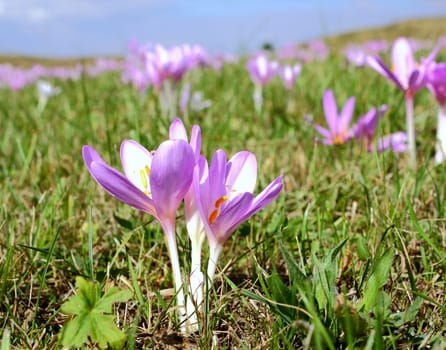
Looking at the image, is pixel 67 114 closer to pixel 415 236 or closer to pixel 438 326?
pixel 415 236

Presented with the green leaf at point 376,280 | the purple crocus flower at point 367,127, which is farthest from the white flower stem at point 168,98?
the green leaf at point 376,280

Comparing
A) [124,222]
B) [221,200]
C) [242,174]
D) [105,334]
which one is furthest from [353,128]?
[105,334]

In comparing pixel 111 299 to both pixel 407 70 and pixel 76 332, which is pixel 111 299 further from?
pixel 407 70

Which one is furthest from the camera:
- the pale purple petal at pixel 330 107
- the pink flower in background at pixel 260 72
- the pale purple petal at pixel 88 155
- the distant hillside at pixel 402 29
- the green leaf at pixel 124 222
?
the distant hillside at pixel 402 29

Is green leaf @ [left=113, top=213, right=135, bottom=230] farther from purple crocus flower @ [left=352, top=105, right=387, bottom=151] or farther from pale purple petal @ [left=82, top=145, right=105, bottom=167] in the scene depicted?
purple crocus flower @ [left=352, top=105, right=387, bottom=151]

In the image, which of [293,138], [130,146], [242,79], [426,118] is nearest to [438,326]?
[130,146]

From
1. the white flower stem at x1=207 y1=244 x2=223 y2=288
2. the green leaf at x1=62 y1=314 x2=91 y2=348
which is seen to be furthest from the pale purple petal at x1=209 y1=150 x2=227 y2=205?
the green leaf at x1=62 y1=314 x2=91 y2=348

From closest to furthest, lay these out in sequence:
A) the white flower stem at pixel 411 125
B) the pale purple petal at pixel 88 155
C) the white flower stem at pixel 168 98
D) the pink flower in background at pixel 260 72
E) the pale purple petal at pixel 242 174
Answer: the pale purple petal at pixel 88 155
the pale purple petal at pixel 242 174
the white flower stem at pixel 411 125
the white flower stem at pixel 168 98
the pink flower in background at pixel 260 72

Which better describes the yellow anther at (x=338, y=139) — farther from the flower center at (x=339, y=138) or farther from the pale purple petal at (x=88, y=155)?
the pale purple petal at (x=88, y=155)
